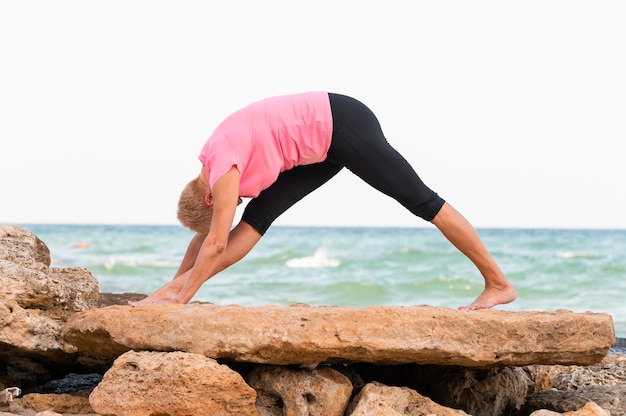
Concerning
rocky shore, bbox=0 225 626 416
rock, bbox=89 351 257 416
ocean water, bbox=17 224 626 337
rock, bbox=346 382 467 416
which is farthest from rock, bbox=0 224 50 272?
ocean water, bbox=17 224 626 337

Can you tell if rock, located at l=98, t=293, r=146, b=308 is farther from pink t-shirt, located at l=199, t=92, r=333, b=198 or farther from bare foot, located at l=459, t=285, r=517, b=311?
bare foot, located at l=459, t=285, r=517, b=311

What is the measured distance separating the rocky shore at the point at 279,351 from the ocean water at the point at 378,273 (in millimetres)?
6550

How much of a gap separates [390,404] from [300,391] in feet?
1.47

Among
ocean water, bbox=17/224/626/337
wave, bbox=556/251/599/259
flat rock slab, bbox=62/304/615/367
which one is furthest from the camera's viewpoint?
wave, bbox=556/251/599/259

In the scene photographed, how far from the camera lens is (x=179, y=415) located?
3672mm

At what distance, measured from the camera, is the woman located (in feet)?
13.8

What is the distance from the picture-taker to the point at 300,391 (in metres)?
3.88

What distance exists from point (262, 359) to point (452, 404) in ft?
4.13

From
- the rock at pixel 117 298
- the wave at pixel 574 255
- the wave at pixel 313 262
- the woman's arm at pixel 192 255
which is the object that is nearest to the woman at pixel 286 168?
the woman's arm at pixel 192 255

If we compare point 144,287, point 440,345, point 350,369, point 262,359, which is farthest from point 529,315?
point 144,287

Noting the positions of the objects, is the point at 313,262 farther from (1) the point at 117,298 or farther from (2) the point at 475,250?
(2) the point at 475,250

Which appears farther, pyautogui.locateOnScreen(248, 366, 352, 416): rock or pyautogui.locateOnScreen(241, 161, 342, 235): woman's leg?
pyautogui.locateOnScreen(241, 161, 342, 235): woman's leg

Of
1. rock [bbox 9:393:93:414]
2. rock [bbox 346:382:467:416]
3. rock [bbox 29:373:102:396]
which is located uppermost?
rock [bbox 346:382:467:416]

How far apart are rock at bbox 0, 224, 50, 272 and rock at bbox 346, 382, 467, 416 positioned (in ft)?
6.80
